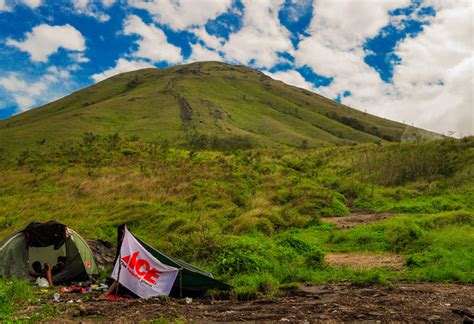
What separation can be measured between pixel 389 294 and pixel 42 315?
7031 mm

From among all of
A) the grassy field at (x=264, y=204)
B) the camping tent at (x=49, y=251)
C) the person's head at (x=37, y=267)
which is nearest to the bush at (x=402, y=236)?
the grassy field at (x=264, y=204)

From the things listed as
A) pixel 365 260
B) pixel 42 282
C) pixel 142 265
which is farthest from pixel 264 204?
pixel 42 282

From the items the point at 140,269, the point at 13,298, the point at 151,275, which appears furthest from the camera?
the point at 140,269

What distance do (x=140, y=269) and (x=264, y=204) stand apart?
400 inches

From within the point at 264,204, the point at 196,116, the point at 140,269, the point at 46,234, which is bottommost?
the point at 140,269

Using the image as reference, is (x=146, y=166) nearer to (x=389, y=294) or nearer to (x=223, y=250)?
(x=223, y=250)

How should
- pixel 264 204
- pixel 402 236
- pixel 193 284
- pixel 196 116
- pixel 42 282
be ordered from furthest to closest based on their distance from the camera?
pixel 196 116
pixel 264 204
pixel 402 236
pixel 42 282
pixel 193 284

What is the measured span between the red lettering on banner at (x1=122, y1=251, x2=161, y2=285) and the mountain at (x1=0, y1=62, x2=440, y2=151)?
42916mm

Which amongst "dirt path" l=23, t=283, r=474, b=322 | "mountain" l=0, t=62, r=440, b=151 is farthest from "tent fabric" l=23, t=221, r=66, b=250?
"mountain" l=0, t=62, r=440, b=151

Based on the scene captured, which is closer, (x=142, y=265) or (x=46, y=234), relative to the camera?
(x=142, y=265)

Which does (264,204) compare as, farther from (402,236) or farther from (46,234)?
(46,234)

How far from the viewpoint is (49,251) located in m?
11.7

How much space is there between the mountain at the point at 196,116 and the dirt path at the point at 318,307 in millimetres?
41359

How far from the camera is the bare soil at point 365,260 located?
10859 mm
